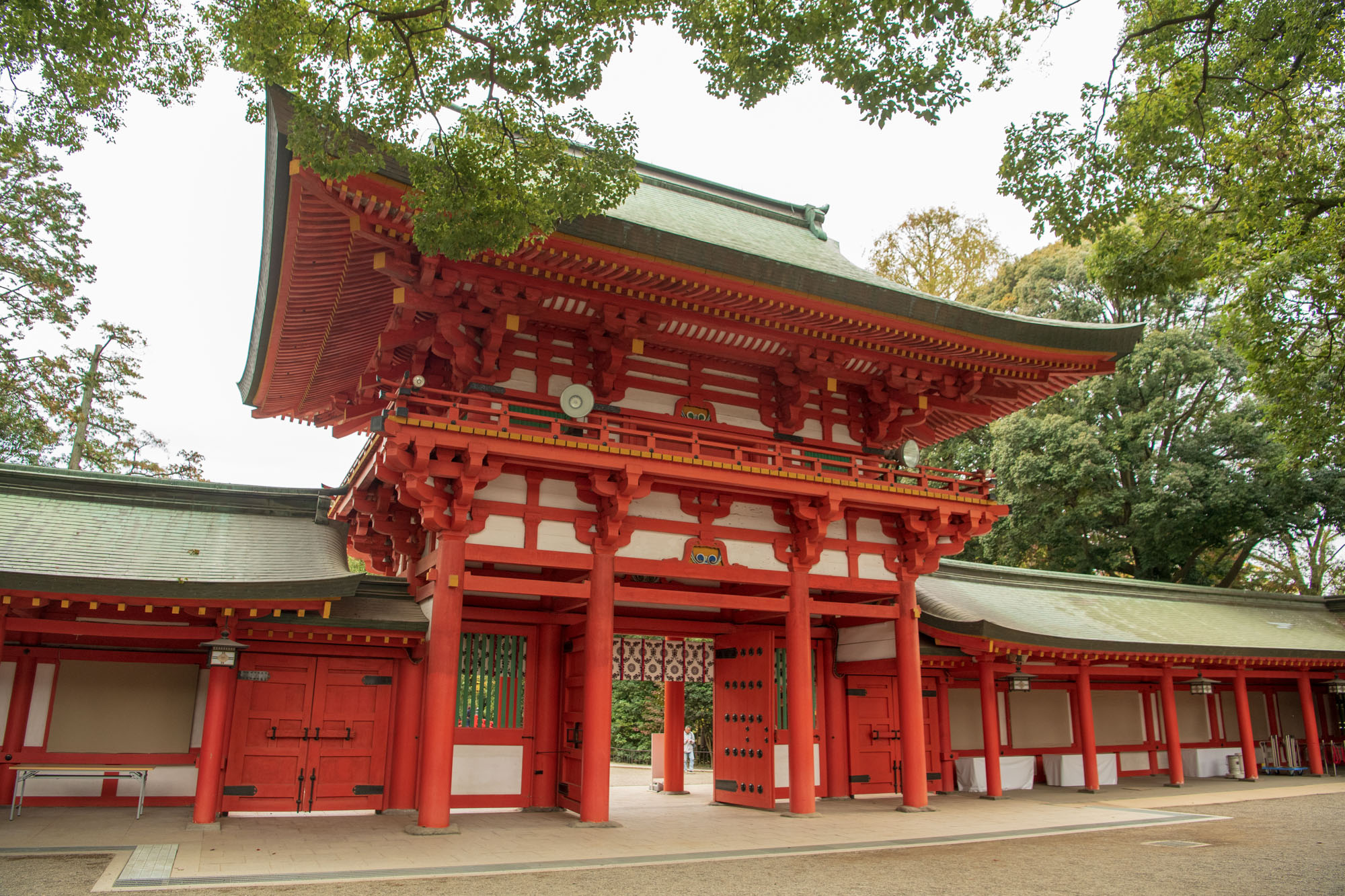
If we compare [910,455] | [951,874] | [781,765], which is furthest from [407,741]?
[910,455]

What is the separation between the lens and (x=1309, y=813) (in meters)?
12.9

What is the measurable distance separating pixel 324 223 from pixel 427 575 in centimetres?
477

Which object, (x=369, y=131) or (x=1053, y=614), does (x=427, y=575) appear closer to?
(x=369, y=131)

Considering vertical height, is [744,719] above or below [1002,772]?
above

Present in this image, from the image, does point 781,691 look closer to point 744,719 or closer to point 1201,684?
point 744,719

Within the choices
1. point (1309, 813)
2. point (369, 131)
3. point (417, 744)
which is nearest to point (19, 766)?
point (417, 744)

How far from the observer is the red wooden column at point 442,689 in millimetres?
Result: 10125

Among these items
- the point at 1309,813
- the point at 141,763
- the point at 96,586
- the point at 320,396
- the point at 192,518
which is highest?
the point at 320,396

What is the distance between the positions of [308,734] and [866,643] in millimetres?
9152

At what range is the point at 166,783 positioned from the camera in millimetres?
11844

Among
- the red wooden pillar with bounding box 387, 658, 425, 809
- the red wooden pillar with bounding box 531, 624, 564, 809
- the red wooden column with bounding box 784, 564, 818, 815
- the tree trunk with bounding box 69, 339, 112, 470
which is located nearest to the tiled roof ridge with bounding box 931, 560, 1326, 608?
the red wooden column with bounding box 784, 564, 818, 815

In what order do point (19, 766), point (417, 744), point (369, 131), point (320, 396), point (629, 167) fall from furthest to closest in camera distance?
1. point (320, 396)
2. point (417, 744)
3. point (19, 766)
4. point (629, 167)
5. point (369, 131)

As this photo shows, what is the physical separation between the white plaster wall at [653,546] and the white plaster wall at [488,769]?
391 centimetres

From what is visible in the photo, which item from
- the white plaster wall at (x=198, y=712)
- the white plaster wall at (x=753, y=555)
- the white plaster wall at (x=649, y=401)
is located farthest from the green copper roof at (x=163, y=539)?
the white plaster wall at (x=753, y=555)
